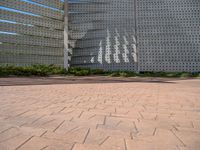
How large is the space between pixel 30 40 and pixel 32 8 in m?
3.10

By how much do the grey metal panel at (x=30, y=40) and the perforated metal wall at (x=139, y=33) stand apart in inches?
97.5

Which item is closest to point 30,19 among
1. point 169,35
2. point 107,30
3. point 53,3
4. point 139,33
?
point 53,3

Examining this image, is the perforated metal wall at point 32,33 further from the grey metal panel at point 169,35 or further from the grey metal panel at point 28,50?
the grey metal panel at point 169,35

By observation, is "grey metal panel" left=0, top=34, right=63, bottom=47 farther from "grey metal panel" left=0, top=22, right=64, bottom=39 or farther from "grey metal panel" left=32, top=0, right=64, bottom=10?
"grey metal panel" left=32, top=0, right=64, bottom=10

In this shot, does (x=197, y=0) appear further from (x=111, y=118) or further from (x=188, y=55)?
(x=111, y=118)

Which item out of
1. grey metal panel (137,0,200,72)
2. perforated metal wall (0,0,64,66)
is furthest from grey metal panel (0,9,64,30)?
grey metal panel (137,0,200,72)

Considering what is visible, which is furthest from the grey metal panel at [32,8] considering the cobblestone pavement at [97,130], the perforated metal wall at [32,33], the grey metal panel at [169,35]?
the cobblestone pavement at [97,130]

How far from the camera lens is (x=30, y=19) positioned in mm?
16016

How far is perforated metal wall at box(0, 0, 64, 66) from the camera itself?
14922 millimetres

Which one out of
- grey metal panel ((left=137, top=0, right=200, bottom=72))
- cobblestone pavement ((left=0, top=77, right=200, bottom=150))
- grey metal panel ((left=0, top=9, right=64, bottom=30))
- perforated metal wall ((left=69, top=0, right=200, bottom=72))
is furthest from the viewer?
perforated metal wall ((left=69, top=0, right=200, bottom=72))

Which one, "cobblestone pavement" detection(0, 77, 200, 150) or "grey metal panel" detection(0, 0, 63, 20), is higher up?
"grey metal panel" detection(0, 0, 63, 20)

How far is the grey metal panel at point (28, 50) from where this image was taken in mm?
15054

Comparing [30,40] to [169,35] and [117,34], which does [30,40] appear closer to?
[117,34]

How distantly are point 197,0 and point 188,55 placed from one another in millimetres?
5846
